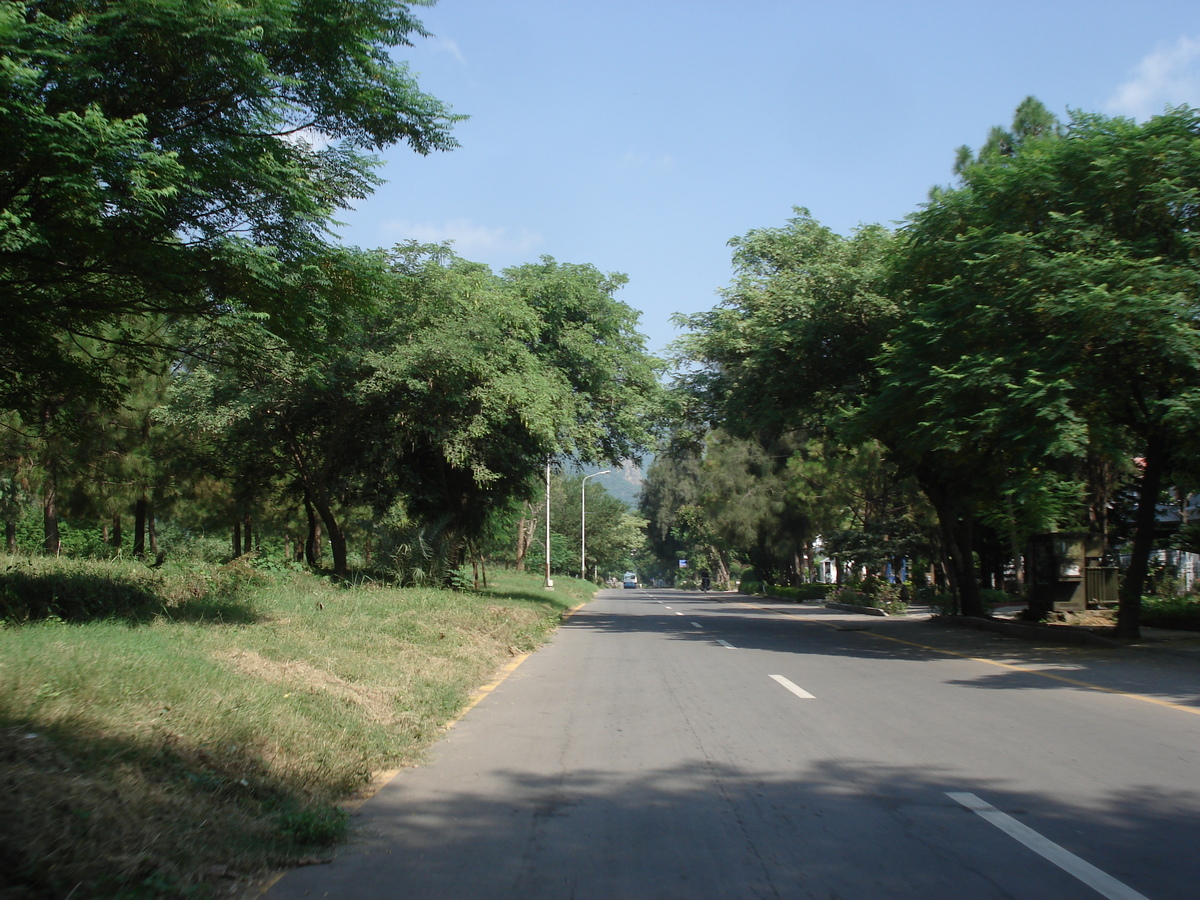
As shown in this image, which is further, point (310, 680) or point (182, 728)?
point (310, 680)

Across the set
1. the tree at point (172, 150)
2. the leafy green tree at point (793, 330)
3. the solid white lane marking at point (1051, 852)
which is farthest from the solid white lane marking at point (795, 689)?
the leafy green tree at point (793, 330)

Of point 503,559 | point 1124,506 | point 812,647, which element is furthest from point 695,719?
point 503,559

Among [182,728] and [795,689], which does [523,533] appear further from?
[182,728]

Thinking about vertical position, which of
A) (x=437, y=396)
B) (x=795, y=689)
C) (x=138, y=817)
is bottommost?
(x=795, y=689)

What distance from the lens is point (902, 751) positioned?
7691mm

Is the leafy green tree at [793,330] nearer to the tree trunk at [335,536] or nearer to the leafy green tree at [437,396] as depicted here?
the leafy green tree at [437,396]

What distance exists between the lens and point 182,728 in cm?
619

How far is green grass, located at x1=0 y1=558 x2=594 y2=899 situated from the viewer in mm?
4359

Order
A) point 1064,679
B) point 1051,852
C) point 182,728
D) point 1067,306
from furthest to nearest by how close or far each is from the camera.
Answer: point 1067,306 → point 1064,679 → point 182,728 → point 1051,852

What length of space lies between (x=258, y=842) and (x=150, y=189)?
5.83 m

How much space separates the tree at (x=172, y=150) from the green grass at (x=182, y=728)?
328 centimetres

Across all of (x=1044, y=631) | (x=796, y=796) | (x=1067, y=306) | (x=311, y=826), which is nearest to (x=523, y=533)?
(x=1044, y=631)

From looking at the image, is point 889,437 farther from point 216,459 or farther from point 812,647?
point 216,459

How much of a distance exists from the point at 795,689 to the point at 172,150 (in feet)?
29.6
